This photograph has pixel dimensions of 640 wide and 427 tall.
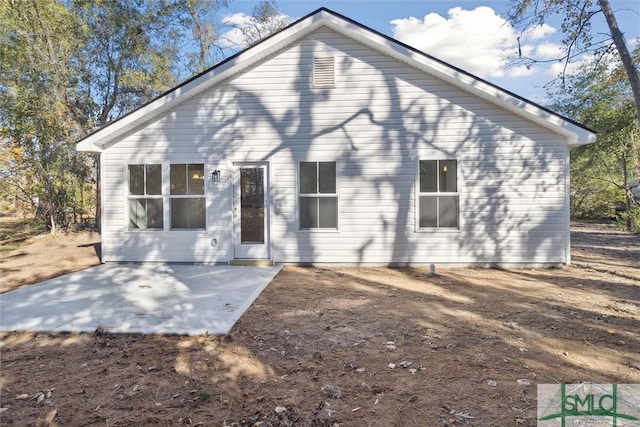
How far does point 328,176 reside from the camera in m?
8.09

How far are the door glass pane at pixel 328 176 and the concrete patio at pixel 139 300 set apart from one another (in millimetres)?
2185

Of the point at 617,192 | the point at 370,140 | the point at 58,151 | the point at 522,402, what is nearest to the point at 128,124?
the point at 370,140

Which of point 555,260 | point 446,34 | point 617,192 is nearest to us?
point 555,260

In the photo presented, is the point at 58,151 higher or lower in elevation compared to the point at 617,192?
higher

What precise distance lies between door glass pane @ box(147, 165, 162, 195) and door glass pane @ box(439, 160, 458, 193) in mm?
6487

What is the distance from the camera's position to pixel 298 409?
2.63 meters

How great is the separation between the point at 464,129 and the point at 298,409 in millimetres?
6990


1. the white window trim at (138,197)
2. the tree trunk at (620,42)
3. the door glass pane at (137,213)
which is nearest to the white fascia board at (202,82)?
the white window trim at (138,197)

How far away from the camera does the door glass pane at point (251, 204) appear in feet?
26.9

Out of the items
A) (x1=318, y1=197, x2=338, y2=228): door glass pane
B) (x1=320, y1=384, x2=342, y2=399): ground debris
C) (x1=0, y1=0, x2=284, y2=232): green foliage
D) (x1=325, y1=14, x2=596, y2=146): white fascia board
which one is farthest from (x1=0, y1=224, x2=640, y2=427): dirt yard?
(x1=0, y1=0, x2=284, y2=232): green foliage

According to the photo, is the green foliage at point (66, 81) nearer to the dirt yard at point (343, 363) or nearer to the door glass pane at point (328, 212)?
the door glass pane at point (328, 212)

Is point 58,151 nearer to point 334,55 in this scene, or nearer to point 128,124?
point 128,124

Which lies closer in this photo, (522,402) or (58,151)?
(522,402)

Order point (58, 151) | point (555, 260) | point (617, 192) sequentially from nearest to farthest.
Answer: point (555, 260) < point (58, 151) < point (617, 192)
